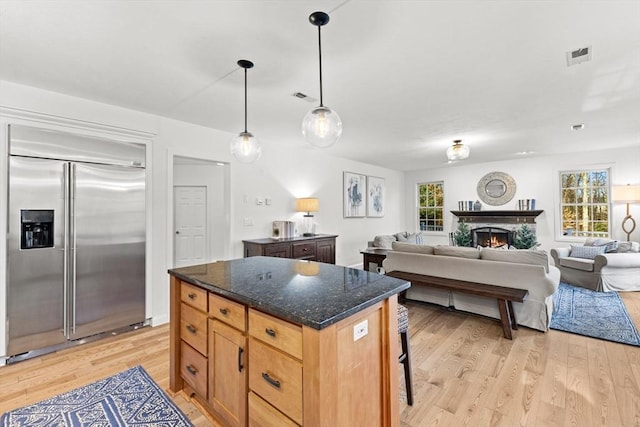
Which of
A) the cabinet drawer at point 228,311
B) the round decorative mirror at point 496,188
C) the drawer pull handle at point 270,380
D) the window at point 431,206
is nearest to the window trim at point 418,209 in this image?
the window at point 431,206

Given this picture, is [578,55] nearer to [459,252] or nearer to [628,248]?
[459,252]

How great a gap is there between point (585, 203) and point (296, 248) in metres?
5.97

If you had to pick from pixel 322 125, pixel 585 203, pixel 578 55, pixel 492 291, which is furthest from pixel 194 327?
pixel 585 203

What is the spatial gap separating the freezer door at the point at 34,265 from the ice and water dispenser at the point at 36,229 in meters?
0.01

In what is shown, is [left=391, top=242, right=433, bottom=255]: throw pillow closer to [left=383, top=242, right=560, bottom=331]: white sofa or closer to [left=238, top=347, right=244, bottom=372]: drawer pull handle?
[left=383, top=242, right=560, bottom=331]: white sofa

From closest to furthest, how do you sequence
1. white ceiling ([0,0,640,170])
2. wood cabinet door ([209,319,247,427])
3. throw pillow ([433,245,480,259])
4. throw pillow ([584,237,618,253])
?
1. wood cabinet door ([209,319,247,427])
2. white ceiling ([0,0,640,170])
3. throw pillow ([433,245,480,259])
4. throw pillow ([584,237,618,253])

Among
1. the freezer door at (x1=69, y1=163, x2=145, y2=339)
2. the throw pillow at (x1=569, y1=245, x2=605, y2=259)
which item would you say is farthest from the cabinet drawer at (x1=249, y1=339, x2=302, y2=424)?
the throw pillow at (x1=569, y1=245, x2=605, y2=259)

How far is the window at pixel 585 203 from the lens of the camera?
5.74 metres

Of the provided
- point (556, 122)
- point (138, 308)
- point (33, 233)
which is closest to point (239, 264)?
point (138, 308)

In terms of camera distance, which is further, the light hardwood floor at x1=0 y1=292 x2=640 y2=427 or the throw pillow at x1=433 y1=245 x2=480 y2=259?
the throw pillow at x1=433 y1=245 x2=480 y2=259

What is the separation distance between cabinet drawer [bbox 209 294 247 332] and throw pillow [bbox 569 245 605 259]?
576cm

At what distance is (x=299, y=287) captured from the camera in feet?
5.32

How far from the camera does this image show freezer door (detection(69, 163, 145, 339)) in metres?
2.92

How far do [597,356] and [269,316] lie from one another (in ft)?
9.89
